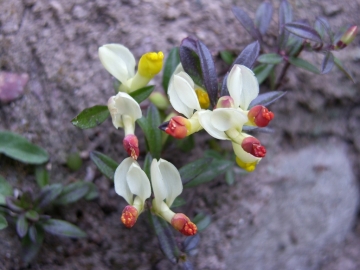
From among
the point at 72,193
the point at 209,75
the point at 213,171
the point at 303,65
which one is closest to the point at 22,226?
the point at 72,193

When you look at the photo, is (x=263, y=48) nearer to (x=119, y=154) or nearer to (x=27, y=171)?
(x=119, y=154)

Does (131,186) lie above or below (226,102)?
below

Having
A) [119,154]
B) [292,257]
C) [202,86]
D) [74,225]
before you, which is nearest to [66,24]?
[119,154]

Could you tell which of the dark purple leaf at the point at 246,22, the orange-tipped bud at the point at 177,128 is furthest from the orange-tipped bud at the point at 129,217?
the dark purple leaf at the point at 246,22

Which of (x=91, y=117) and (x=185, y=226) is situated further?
(x=91, y=117)

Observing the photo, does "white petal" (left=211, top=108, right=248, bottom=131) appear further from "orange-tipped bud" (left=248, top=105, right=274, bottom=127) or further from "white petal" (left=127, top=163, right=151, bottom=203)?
"white petal" (left=127, top=163, right=151, bottom=203)

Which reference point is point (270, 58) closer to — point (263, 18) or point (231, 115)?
point (263, 18)
